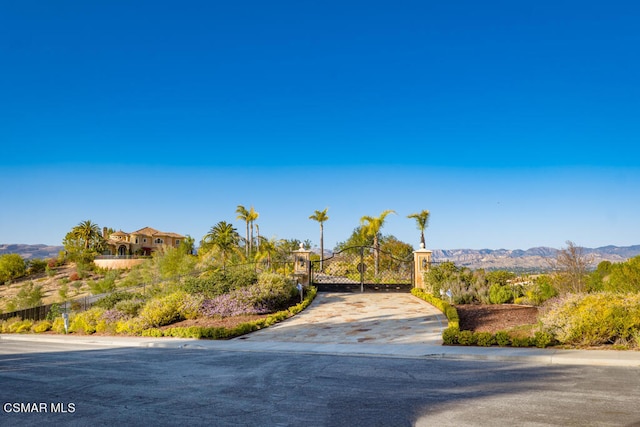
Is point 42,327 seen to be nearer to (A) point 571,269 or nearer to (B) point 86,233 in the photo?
(A) point 571,269

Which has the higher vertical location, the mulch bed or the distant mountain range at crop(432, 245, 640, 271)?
the distant mountain range at crop(432, 245, 640, 271)

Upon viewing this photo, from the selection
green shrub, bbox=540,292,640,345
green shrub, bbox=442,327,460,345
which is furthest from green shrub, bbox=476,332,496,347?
green shrub, bbox=540,292,640,345

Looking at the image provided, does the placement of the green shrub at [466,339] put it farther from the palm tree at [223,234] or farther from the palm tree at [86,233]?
the palm tree at [86,233]

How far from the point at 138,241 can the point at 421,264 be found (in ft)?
234

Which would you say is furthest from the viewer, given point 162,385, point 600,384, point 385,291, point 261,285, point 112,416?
point 385,291

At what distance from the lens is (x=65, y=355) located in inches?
587

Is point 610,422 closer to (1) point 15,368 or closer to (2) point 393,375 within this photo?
(2) point 393,375

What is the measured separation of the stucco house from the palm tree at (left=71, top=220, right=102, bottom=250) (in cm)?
235

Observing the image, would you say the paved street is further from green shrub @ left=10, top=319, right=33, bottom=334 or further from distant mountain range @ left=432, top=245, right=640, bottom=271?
green shrub @ left=10, top=319, right=33, bottom=334

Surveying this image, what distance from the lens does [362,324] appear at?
17.7m

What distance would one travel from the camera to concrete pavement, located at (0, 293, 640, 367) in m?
11.0

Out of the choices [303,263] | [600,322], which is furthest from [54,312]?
[600,322]

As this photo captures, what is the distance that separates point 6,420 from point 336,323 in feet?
40.0

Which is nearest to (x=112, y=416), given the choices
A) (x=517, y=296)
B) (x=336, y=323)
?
(x=336, y=323)
